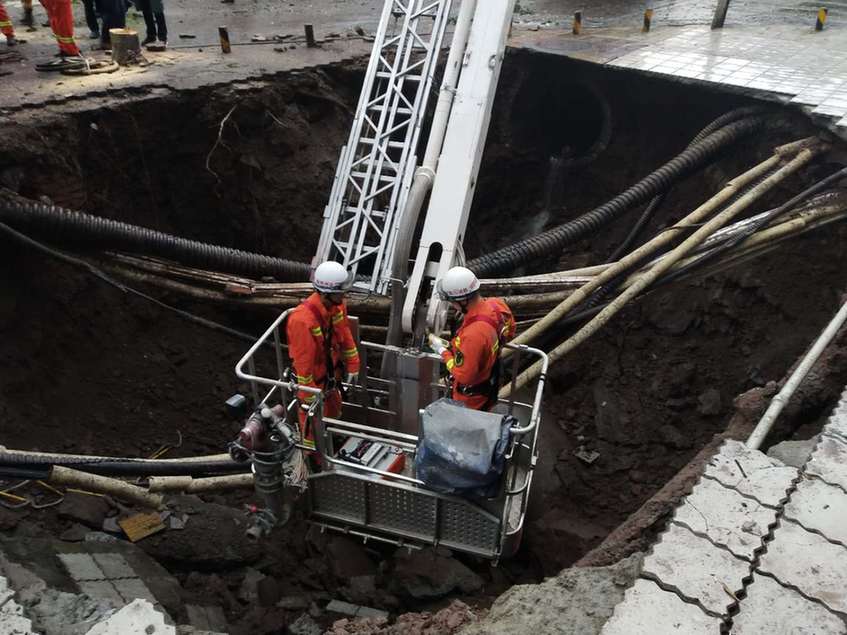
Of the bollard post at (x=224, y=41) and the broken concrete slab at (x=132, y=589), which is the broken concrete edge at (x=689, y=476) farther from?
the bollard post at (x=224, y=41)

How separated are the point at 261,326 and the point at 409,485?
406cm

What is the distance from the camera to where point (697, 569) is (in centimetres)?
320

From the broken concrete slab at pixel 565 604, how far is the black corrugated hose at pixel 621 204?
4354 millimetres

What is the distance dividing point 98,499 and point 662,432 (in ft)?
17.4

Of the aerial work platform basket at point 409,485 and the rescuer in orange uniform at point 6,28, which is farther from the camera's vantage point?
the rescuer in orange uniform at point 6,28

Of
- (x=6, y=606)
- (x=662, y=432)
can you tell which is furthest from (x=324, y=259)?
(x=6, y=606)

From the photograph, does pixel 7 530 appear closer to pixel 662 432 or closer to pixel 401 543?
pixel 401 543

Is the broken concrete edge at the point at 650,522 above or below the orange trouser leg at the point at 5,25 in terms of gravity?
below

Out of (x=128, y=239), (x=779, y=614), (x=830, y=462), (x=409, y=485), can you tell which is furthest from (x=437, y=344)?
(x=128, y=239)

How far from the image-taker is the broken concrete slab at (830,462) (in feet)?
11.8

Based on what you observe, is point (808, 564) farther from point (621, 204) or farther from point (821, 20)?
point (821, 20)

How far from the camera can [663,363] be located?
25.2 feet

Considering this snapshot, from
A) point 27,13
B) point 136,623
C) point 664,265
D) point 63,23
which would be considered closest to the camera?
point 136,623

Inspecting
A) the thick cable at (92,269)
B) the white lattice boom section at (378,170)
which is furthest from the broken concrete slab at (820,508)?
the thick cable at (92,269)
